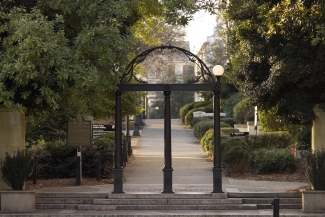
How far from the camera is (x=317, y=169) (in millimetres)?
14844

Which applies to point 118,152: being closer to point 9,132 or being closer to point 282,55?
point 9,132

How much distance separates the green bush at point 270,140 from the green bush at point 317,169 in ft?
33.8

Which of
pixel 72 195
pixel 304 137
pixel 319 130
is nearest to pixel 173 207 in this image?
pixel 72 195

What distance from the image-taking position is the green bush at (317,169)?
1480cm

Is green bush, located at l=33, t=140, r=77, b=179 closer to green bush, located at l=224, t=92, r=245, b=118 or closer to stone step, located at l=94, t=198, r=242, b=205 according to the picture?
stone step, located at l=94, t=198, r=242, b=205

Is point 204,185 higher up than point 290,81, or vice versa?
point 290,81

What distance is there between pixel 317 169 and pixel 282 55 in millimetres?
3308

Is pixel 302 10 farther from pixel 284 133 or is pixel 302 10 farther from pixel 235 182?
pixel 284 133

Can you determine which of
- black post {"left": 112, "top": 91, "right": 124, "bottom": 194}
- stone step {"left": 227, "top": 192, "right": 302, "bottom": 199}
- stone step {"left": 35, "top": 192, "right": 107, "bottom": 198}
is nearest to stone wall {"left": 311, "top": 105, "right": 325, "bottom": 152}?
stone step {"left": 227, "top": 192, "right": 302, "bottom": 199}

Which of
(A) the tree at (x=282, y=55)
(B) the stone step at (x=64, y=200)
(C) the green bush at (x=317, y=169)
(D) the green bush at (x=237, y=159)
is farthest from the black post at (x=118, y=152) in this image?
(D) the green bush at (x=237, y=159)

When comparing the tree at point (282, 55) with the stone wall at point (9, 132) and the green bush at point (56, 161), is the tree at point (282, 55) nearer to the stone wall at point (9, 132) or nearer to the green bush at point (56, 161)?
the green bush at point (56, 161)

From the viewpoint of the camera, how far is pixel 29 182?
19.0 metres

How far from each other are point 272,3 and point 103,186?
6902 millimetres

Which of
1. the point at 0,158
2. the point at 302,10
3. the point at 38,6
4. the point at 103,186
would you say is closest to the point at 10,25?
the point at 38,6
